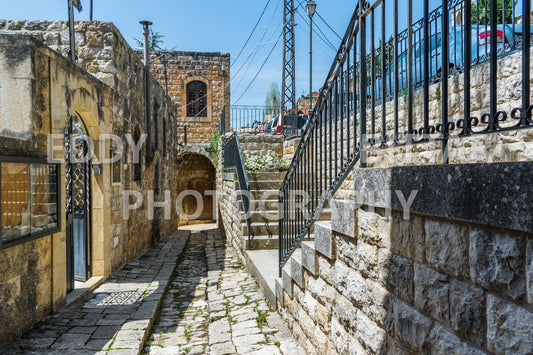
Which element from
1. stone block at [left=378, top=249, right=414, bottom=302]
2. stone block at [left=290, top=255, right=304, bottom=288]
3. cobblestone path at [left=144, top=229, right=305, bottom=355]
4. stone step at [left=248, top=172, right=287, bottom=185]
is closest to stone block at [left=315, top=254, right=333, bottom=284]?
stone block at [left=290, top=255, right=304, bottom=288]

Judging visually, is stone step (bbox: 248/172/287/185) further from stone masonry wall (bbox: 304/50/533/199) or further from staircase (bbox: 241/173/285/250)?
stone masonry wall (bbox: 304/50/533/199)

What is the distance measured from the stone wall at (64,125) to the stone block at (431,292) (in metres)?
3.52

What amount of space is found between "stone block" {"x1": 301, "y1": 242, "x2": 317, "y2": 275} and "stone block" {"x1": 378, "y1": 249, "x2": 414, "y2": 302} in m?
1.06

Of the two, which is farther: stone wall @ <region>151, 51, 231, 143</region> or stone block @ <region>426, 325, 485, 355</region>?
stone wall @ <region>151, 51, 231, 143</region>

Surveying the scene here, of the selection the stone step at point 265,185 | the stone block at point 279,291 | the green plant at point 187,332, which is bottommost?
the green plant at point 187,332

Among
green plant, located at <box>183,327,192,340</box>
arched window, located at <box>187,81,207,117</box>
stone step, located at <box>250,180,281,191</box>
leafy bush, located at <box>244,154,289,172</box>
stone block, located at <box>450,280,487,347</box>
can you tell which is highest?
arched window, located at <box>187,81,207,117</box>

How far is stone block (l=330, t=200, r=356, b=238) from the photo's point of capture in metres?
2.42

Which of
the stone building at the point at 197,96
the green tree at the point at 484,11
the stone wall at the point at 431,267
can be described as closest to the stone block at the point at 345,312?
the stone wall at the point at 431,267

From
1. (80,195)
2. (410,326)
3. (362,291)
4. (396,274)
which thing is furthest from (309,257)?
(80,195)

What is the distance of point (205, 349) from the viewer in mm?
3877

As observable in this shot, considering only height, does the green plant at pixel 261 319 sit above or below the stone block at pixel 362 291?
below

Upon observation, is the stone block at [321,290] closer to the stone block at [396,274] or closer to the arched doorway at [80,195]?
the stone block at [396,274]

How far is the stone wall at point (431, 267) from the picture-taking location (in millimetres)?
1225

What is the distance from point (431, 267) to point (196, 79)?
64.1 ft
